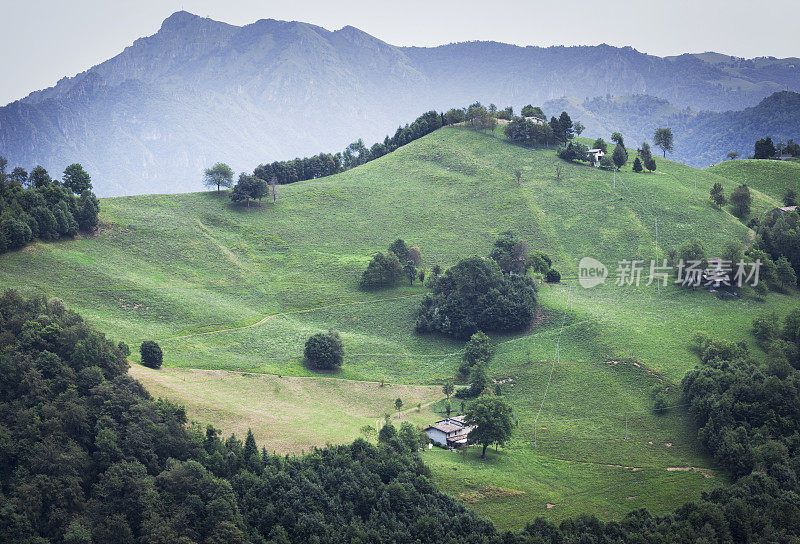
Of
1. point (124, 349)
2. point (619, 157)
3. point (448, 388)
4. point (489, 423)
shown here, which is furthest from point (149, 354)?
point (619, 157)

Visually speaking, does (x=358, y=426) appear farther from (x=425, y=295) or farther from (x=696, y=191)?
Answer: (x=696, y=191)

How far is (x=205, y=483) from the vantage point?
60.5 metres

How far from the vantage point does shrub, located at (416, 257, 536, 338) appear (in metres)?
107

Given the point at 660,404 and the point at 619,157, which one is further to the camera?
the point at 619,157

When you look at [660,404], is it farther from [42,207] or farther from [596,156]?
[42,207]

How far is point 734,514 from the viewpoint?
6284 centimetres

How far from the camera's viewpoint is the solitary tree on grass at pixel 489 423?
247ft

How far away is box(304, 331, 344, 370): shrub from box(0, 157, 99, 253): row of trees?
172ft

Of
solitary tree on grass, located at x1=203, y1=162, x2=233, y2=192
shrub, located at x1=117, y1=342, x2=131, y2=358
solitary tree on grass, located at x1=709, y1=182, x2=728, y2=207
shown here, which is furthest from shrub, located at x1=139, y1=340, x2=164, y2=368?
solitary tree on grass, located at x1=709, y1=182, x2=728, y2=207

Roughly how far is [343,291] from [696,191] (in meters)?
87.5

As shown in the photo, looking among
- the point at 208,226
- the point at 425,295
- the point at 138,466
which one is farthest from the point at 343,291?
the point at 138,466

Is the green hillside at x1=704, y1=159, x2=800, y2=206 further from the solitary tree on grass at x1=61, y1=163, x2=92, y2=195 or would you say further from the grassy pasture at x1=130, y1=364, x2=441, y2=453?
→ the solitary tree on grass at x1=61, y1=163, x2=92, y2=195

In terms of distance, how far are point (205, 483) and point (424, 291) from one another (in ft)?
219

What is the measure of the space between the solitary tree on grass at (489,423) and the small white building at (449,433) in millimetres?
2203
